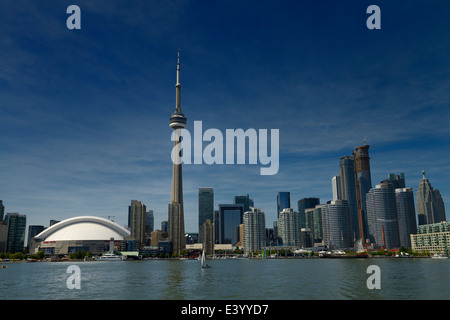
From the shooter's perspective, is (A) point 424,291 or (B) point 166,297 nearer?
(B) point 166,297

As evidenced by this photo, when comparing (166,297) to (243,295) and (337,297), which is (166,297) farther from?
(337,297)

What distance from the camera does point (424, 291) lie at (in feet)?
185
